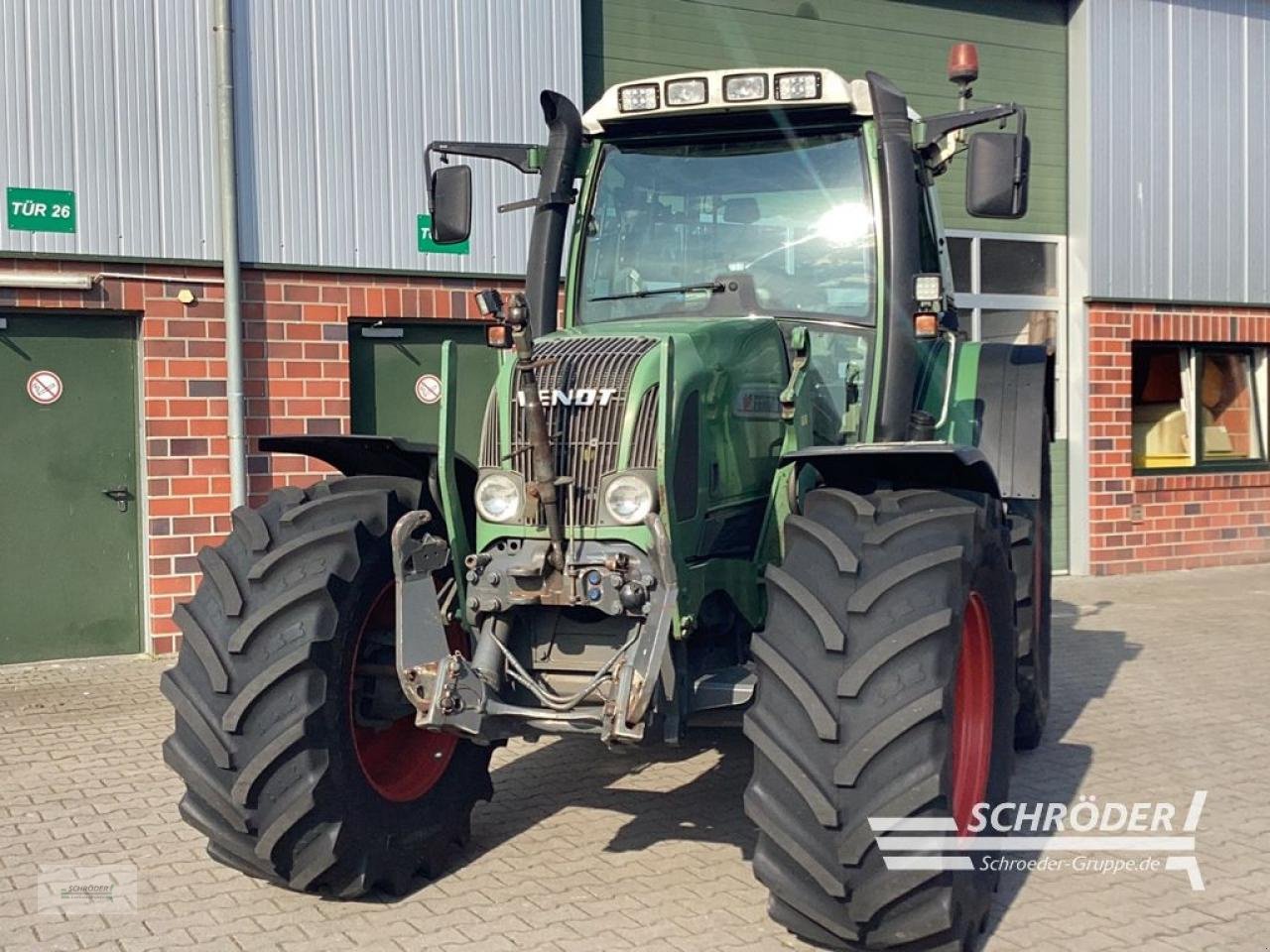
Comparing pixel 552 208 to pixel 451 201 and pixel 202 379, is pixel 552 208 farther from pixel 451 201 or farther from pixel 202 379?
pixel 202 379

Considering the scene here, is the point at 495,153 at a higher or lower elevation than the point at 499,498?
higher

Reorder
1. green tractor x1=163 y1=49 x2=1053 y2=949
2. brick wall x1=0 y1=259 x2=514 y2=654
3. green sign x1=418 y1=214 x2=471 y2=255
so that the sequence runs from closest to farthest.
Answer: green tractor x1=163 y1=49 x2=1053 y2=949 → brick wall x1=0 y1=259 x2=514 y2=654 → green sign x1=418 y1=214 x2=471 y2=255

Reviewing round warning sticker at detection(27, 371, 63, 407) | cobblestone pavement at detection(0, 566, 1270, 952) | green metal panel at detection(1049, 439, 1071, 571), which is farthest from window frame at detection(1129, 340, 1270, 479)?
Result: round warning sticker at detection(27, 371, 63, 407)

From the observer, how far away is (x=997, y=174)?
542 cm

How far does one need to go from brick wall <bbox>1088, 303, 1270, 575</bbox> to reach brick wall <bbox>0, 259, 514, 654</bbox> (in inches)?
275

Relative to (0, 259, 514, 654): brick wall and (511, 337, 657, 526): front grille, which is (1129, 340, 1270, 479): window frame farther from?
(511, 337, 657, 526): front grille

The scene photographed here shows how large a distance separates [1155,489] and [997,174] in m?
8.96

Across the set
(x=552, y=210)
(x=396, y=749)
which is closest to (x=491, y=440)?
(x=396, y=749)

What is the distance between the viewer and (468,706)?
454 cm

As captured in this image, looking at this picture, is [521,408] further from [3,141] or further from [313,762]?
[3,141]

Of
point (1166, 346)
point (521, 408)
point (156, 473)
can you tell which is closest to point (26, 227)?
point (156, 473)

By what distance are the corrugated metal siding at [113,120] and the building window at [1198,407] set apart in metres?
8.84

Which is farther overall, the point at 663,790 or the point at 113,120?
the point at 113,120

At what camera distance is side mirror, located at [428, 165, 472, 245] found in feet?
19.7
